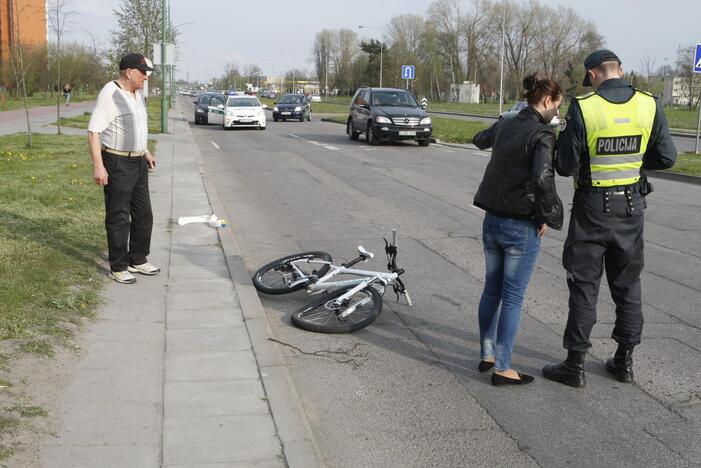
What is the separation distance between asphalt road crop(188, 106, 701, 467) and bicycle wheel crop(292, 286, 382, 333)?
8cm

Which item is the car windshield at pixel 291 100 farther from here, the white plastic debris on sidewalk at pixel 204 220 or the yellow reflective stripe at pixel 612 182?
the yellow reflective stripe at pixel 612 182

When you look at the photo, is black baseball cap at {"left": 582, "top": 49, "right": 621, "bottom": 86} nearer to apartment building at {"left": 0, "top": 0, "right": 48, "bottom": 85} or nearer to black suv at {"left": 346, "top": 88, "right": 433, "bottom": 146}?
black suv at {"left": 346, "top": 88, "right": 433, "bottom": 146}

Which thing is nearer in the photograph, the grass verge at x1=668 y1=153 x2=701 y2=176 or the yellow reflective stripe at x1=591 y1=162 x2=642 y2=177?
the yellow reflective stripe at x1=591 y1=162 x2=642 y2=177

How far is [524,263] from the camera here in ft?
15.1

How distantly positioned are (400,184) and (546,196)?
10612 millimetres

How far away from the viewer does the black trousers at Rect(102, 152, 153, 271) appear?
6.66m

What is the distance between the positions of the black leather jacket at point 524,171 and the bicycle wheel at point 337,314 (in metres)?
1.57

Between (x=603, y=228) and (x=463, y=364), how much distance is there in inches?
51.9

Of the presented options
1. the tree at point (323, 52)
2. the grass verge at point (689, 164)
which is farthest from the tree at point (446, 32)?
the grass verge at point (689, 164)

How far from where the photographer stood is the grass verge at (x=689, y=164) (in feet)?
56.5

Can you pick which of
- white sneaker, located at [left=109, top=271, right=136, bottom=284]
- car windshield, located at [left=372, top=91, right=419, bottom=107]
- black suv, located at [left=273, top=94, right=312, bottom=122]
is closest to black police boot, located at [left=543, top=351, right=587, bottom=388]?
white sneaker, located at [left=109, top=271, right=136, bottom=284]

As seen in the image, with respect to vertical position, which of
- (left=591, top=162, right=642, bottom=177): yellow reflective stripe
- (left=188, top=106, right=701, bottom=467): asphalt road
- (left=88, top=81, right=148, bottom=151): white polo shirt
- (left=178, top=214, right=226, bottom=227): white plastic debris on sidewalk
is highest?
(left=88, top=81, right=148, bottom=151): white polo shirt

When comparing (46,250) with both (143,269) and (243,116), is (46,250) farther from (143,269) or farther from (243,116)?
(243,116)

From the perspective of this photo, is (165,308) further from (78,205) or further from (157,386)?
(78,205)
